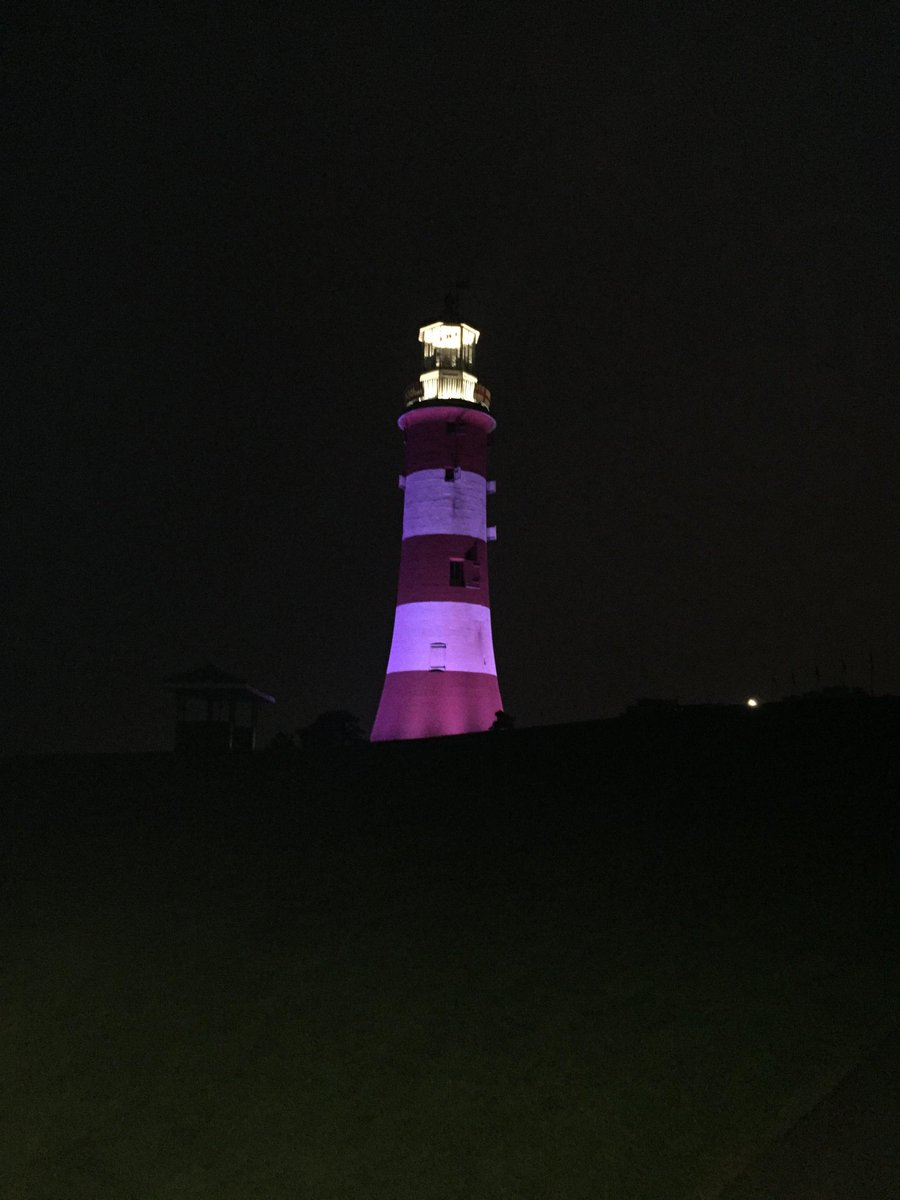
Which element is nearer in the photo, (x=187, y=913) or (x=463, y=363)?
(x=187, y=913)

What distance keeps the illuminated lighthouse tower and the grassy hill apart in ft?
52.4

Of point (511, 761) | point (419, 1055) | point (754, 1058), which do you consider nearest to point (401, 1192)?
point (419, 1055)

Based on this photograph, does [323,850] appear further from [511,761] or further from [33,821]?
[33,821]

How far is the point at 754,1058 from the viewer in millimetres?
8391

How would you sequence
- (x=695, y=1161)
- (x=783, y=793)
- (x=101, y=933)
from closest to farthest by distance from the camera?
1. (x=695, y=1161)
2. (x=101, y=933)
3. (x=783, y=793)

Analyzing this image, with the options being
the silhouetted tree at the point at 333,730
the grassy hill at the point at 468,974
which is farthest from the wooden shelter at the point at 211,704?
the grassy hill at the point at 468,974

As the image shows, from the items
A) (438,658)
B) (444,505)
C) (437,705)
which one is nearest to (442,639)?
(438,658)

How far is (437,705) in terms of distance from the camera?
33844 mm

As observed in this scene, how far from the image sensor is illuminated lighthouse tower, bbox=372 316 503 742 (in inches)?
1339

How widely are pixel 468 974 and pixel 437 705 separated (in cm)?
2334

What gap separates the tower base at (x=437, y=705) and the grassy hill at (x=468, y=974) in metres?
15.7

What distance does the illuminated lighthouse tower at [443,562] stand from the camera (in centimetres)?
3400

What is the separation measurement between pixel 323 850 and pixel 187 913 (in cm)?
223

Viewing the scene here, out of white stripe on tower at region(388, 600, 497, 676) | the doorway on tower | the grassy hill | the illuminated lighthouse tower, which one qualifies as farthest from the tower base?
the grassy hill
